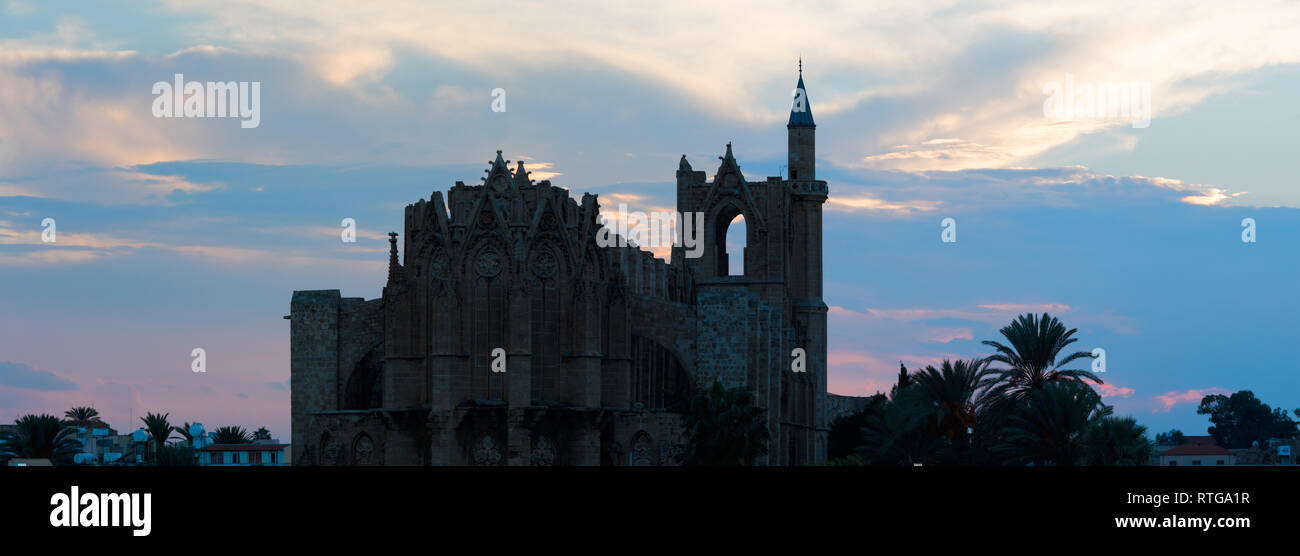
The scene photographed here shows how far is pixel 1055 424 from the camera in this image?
64438 millimetres

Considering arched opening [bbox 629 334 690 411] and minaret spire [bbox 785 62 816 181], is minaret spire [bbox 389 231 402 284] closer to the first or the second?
arched opening [bbox 629 334 690 411]

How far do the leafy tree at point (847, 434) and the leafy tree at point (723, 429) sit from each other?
82.5 ft

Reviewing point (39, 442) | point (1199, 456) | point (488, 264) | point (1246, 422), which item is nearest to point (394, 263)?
point (488, 264)

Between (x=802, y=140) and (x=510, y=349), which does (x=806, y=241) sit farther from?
(x=510, y=349)

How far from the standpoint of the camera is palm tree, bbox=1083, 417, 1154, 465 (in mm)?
61531

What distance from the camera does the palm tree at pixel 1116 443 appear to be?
202 ft

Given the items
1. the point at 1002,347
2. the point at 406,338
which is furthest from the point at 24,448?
the point at 1002,347

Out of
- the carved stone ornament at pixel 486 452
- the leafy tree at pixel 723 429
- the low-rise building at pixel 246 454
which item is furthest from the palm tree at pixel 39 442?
the leafy tree at pixel 723 429

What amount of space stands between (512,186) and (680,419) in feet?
39.2

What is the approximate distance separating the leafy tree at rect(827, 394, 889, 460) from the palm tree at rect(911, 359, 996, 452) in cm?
1865

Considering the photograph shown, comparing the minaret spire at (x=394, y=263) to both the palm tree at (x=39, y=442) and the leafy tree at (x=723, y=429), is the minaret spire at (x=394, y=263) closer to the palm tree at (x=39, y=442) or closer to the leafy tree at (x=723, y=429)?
the leafy tree at (x=723, y=429)

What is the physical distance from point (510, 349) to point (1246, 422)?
13143 centimetres
